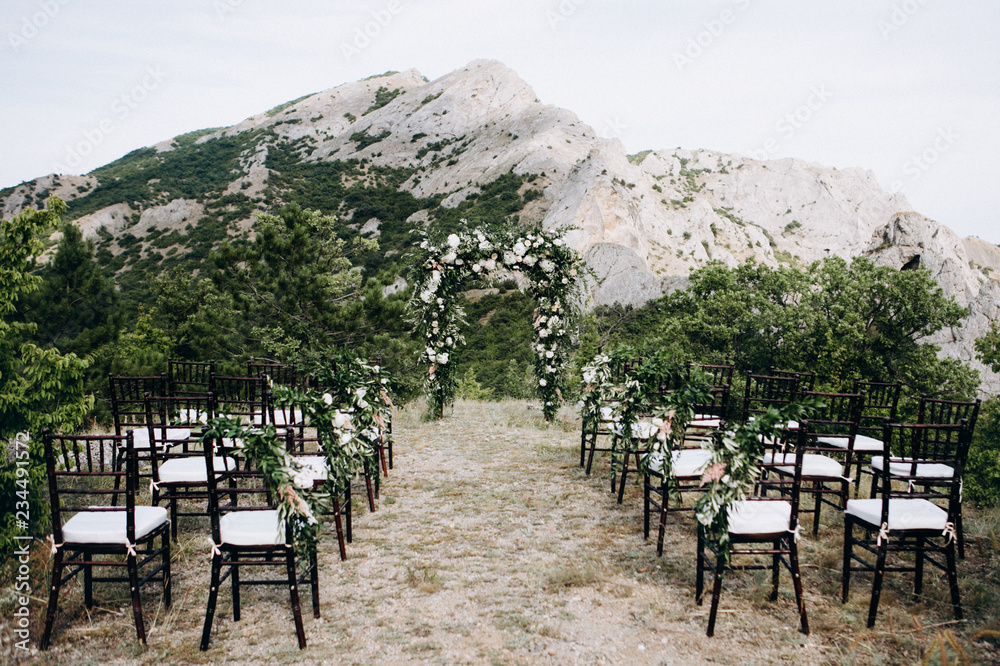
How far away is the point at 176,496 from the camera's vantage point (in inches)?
154

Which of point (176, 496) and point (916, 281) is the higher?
point (916, 281)

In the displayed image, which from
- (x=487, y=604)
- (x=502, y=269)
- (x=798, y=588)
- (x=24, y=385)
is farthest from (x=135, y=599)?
(x=502, y=269)

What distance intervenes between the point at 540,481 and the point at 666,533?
70.0 inches

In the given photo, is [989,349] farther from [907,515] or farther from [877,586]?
[877,586]

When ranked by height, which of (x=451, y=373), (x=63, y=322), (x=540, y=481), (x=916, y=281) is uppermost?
(x=916, y=281)

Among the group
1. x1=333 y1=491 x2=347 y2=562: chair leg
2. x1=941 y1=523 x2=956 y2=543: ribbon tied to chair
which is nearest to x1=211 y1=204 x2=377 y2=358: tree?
x1=333 y1=491 x2=347 y2=562: chair leg

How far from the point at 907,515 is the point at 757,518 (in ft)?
3.33

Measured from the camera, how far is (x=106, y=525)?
2971 mm

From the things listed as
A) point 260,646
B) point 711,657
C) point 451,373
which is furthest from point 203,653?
point 451,373

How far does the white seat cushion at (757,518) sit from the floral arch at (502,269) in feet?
18.9

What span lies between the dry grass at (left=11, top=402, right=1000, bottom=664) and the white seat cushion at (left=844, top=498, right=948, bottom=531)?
1.84 ft

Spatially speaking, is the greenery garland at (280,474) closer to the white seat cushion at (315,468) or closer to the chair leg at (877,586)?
the white seat cushion at (315,468)

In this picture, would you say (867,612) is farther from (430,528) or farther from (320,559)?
(320,559)

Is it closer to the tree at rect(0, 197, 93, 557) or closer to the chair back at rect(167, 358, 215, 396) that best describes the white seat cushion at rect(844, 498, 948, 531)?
the chair back at rect(167, 358, 215, 396)
